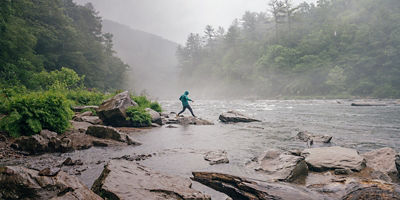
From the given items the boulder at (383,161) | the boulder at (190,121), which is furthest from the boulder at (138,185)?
the boulder at (190,121)

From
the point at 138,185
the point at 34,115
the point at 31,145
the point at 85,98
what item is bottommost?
the point at 138,185

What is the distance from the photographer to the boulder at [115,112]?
446 inches

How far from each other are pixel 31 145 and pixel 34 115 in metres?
1.63

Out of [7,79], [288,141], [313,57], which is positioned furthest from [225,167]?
[313,57]

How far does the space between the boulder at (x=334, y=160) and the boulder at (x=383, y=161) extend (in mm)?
382

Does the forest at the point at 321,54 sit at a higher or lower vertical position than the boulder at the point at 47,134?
higher

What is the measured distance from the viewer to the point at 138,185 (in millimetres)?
3473

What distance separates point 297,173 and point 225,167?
5.74ft

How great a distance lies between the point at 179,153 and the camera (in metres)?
6.69

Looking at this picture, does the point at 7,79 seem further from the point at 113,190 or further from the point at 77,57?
the point at 113,190

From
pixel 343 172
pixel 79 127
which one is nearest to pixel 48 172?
pixel 343 172

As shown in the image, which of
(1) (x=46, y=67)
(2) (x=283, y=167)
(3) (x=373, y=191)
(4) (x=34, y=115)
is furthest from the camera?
(1) (x=46, y=67)

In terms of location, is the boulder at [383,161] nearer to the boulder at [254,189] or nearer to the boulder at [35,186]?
the boulder at [254,189]

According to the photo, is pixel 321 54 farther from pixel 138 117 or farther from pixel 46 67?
pixel 46 67
